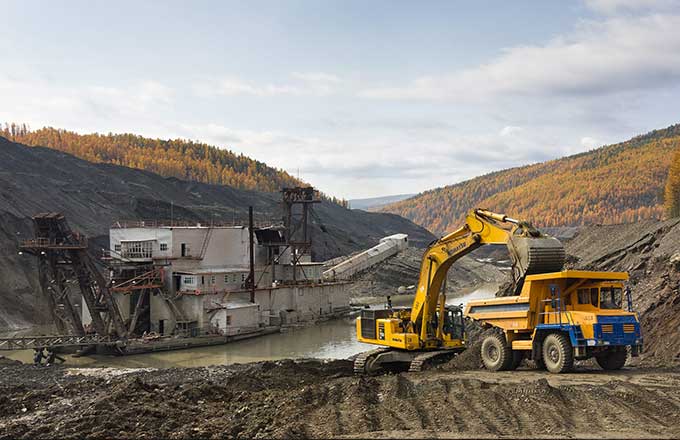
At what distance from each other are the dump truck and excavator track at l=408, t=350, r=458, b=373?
179cm

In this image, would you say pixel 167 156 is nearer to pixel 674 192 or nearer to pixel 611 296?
pixel 674 192

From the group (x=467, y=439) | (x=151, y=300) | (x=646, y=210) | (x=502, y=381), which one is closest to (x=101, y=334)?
(x=151, y=300)

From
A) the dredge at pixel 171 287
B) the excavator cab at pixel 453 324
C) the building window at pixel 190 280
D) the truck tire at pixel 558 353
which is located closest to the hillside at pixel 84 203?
the dredge at pixel 171 287

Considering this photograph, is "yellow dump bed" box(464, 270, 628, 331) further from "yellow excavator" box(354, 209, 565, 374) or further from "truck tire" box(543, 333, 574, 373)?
"yellow excavator" box(354, 209, 565, 374)

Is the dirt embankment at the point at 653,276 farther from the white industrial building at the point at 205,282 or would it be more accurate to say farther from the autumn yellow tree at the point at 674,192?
the autumn yellow tree at the point at 674,192

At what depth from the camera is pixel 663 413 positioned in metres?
11.7

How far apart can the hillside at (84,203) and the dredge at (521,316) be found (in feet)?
111

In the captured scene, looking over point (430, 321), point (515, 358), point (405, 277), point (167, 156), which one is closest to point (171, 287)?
point (430, 321)

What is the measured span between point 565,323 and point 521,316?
135 cm

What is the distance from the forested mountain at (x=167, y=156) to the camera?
505 ft

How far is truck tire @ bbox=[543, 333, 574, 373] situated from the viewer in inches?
607

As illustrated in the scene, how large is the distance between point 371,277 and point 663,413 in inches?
2401

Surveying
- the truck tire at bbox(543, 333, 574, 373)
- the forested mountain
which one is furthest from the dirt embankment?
the forested mountain

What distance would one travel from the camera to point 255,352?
3534 centimetres
